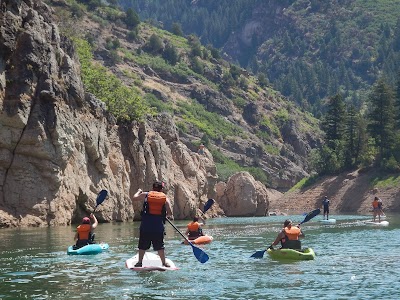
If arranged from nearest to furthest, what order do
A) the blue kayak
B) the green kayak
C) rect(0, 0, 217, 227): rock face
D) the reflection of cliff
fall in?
1. the green kayak
2. the blue kayak
3. rect(0, 0, 217, 227): rock face
4. the reflection of cliff

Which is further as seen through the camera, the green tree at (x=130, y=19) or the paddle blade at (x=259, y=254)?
the green tree at (x=130, y=19)

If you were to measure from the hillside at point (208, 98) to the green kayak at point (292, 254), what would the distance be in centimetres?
10265

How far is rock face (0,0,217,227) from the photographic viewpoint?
4678 centimetres

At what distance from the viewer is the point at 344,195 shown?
95750mm

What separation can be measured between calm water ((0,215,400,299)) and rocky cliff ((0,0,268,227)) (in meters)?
13.9

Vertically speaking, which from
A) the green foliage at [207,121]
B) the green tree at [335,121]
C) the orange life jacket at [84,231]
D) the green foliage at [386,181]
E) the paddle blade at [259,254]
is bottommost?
the paddle blade at [259,254]

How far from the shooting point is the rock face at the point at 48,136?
153 ft

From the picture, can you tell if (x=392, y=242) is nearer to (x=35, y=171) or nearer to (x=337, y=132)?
(x=35, y=171)

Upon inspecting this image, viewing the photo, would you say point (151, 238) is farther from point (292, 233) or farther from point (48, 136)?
point (48, 136)

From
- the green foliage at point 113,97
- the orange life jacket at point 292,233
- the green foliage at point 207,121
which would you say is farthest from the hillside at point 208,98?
the orange life jacket at point 292,233

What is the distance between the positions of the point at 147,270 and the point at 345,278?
5928mm

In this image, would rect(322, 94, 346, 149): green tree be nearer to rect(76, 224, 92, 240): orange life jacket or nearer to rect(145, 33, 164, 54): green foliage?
rect(145, 33, 164, 54): green foliage

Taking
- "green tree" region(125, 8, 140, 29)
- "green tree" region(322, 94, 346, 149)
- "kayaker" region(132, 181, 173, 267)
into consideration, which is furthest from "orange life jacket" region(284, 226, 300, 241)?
"green tree" region(125, 8, 140, 29)

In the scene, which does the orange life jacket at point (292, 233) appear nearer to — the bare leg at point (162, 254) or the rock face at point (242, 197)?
the bare leg at point (162, 254)
